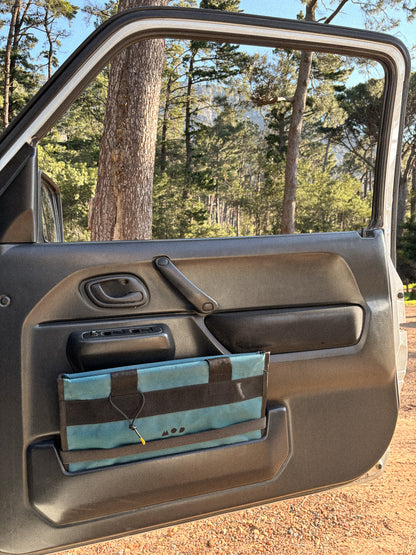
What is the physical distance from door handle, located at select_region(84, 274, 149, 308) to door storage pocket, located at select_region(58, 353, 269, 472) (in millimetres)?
204

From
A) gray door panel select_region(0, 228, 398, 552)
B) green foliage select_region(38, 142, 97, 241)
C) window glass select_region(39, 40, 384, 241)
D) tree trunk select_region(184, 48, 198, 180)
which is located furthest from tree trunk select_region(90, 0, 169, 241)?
tree trunk select_region(184, 48, 198, 180)

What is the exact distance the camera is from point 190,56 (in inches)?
987

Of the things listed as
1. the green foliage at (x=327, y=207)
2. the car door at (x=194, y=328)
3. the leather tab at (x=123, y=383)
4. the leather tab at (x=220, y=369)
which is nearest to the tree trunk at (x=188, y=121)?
the green foliage at (x=327, y=207)

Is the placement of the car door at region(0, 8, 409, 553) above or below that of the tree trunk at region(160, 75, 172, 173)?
below

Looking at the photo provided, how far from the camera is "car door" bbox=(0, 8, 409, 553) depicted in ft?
4.74

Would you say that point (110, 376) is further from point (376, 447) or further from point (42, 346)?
point (376, 447)

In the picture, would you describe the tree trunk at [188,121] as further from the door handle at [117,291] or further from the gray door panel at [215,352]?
the door handle at [117,291]

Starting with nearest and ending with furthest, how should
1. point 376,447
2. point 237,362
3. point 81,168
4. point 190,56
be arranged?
point 237,362 < point 376,447 < point 81,168 < point 190,56

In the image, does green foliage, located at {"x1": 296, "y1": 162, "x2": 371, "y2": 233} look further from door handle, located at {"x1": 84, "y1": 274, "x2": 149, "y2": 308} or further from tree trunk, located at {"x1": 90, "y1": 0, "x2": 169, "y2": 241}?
door handle, located at {"x1": 84, "y1": 274, "x2": 149, "y2": 308}

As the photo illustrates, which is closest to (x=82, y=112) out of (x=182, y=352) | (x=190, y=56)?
(x=190, y=56)

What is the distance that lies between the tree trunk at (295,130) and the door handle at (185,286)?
12995 millimetres

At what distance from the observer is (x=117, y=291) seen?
1.59 metres

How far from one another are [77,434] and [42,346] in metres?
0.27

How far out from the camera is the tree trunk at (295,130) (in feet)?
44.2
